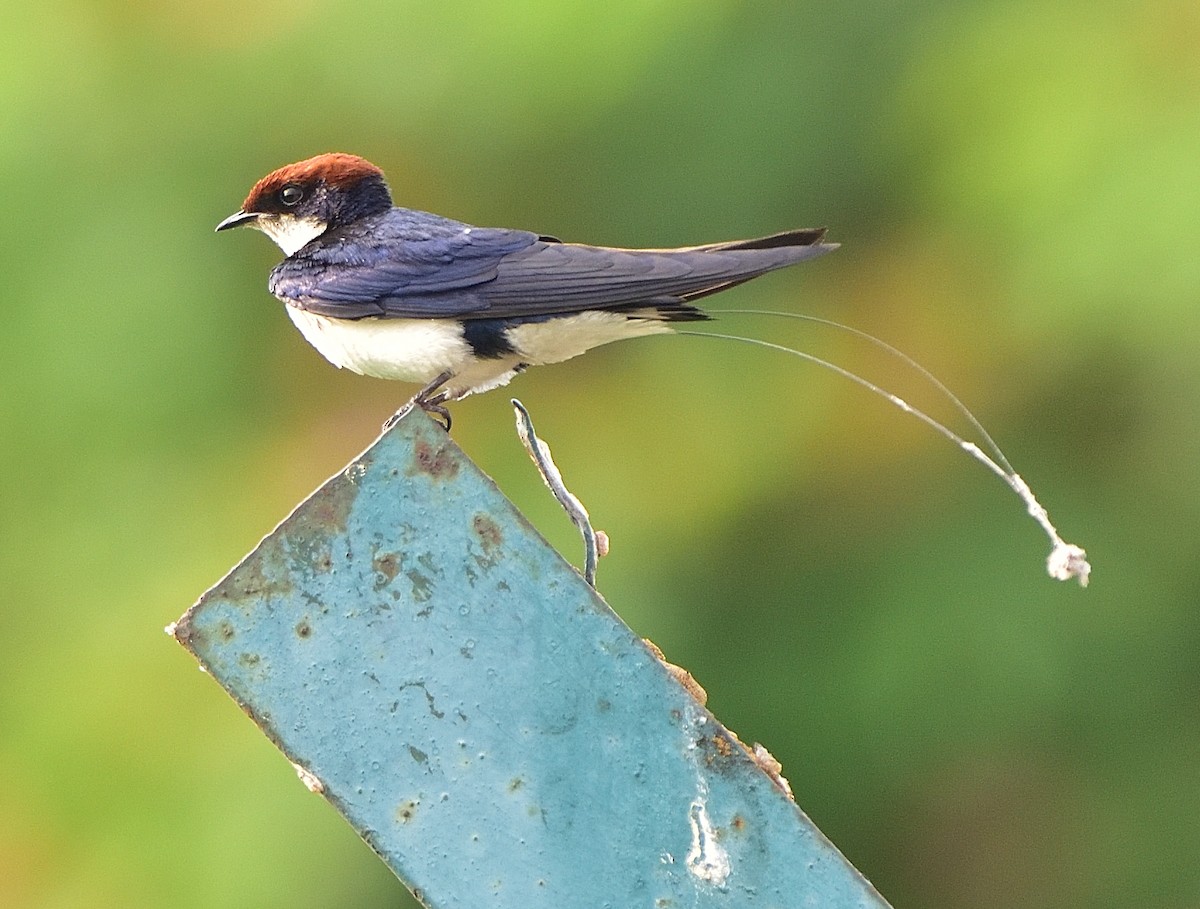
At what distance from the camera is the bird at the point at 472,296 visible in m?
2.20

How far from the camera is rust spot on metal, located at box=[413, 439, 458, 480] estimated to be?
5.40 ft

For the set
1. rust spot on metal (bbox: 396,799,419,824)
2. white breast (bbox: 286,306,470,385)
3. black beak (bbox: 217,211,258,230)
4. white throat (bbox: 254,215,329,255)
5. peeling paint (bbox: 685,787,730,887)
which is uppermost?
black beak (bbox: 217,211,258,230)

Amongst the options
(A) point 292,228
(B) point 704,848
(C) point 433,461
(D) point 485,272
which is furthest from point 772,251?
(A) point 292,228

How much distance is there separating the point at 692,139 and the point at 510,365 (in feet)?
5.68

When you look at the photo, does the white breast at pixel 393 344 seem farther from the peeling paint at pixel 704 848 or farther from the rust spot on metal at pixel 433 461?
the peeling paint at pixel 704 848

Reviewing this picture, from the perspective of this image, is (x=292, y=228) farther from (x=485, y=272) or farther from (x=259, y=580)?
(x=259, y=580)

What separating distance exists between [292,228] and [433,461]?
1.08 meters

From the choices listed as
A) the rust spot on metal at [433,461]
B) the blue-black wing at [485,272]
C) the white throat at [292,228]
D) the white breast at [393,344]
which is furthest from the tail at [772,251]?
the white throat at [292,228]

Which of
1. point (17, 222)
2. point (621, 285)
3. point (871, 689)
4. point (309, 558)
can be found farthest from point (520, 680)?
point (17, 222)

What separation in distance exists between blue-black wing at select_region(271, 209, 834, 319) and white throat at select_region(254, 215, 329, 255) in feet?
0.22

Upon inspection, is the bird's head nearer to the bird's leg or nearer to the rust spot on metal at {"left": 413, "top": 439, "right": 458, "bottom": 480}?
the bird's leg

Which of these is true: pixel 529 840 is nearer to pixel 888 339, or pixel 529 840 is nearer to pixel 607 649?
pixel 607 649

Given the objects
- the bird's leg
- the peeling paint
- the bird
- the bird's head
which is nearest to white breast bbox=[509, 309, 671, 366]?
the bird

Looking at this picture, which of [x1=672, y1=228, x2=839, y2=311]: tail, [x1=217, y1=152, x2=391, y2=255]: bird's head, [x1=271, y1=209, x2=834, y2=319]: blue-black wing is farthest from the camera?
[x1=217, y1=152, x2=391, y2=255]: bird's head
